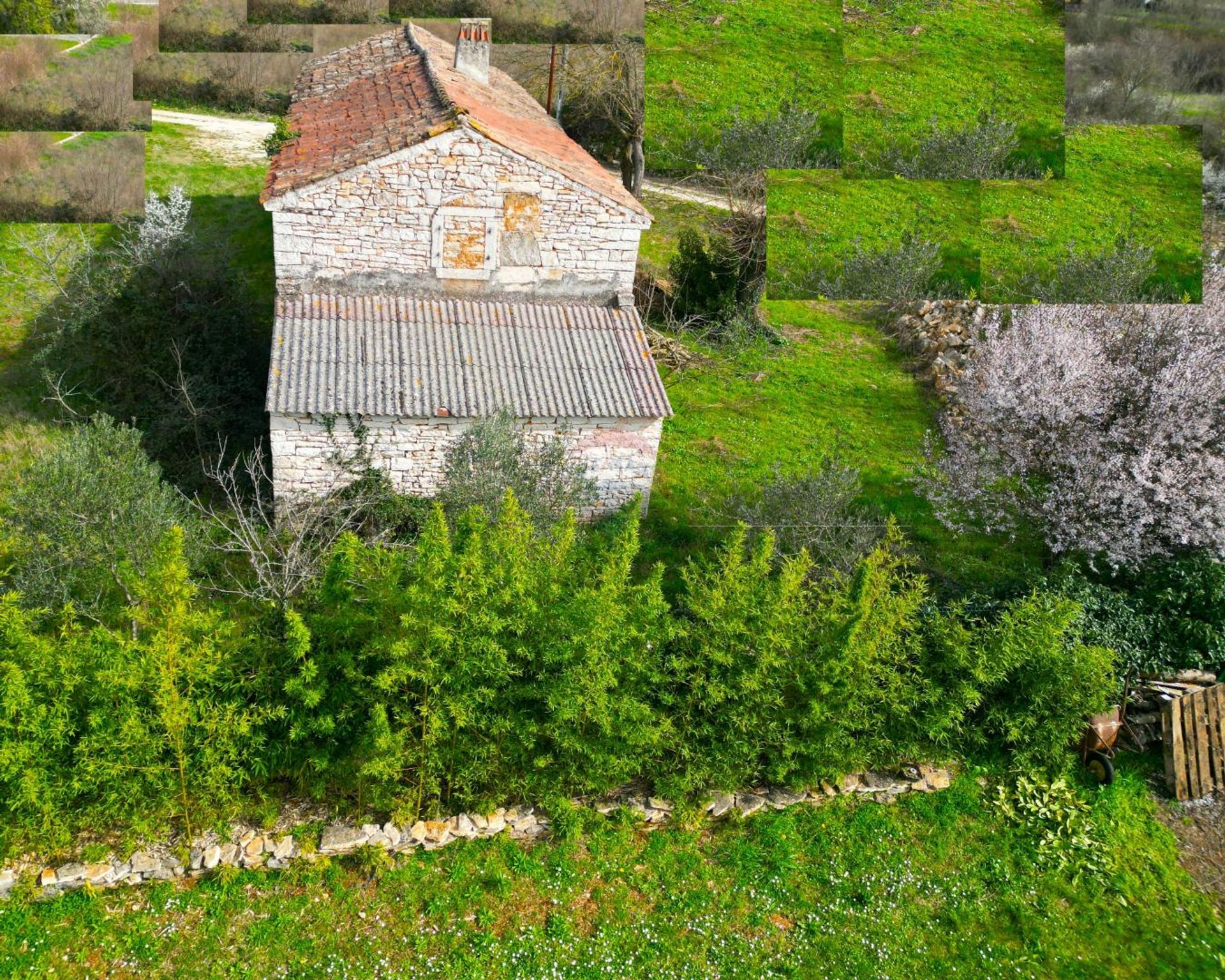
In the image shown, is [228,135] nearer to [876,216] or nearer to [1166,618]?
[876,216]

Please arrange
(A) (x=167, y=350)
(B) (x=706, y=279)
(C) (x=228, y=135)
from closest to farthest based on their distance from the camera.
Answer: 1. (A) (x=167, y=350)
2. (B) (x=706, y=279)
3. (C) (x=228, y=135)

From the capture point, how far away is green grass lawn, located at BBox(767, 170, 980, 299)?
1311 centimetres

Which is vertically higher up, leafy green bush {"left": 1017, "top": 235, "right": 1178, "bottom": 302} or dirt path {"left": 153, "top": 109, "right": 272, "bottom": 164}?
leafy green bush {"left": 1017, "top": 235, "right": 1178, "bottom": 302}

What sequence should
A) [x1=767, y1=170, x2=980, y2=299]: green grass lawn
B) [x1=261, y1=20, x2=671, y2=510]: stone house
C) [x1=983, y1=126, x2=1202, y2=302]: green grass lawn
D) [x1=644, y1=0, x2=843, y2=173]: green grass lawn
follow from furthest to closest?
[x1=644, y1=0, x2=843, y2=173]: green grass lawn, [x1=261, y1=20, x2=671, y2=510]: stone house, [x1=767, y1=170, x2=980, y2=299]: green grass lawn, [x1=983, y1=126, x2=1202, y2=302]: green grass lawn

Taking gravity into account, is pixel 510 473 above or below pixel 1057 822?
above

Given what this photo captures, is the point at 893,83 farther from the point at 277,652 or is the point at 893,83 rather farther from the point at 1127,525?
the point at 277,652

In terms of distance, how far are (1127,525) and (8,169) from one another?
1864 centimetres

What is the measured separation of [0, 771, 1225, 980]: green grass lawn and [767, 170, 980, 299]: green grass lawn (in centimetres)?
751

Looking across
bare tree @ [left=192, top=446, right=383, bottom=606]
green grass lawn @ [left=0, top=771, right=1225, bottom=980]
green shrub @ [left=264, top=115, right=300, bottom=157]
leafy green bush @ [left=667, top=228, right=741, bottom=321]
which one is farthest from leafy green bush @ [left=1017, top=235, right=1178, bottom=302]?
green shrub @ [left=264, top=115, right=300, bottom=157]

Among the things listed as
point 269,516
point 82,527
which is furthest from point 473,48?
point 82,527

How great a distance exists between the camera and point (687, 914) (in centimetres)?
928

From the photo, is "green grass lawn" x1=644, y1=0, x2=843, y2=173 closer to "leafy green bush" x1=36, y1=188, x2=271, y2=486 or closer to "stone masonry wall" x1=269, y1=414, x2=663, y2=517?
"stone masonry wall" x1=269, y1=414, x2=663, y2=517

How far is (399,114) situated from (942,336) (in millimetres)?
10686

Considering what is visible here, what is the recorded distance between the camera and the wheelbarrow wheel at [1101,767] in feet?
36.1
